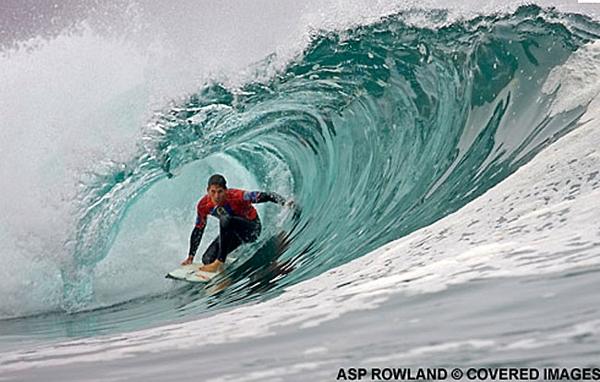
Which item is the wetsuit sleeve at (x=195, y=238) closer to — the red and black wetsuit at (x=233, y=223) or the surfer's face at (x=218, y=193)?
the red and black wetsuit at (x=233, y=223)

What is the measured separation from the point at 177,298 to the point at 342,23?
2.20 m

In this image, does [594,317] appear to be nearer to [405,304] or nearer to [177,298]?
[405,304]

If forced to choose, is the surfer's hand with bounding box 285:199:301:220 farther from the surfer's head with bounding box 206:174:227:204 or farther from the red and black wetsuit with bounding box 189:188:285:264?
the surfer's head with bounding box 206:174:227:204

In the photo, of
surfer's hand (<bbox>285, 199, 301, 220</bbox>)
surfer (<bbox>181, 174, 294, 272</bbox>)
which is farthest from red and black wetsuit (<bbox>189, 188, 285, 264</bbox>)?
surfer's hand (<bbox>285, 199, 301, 220</bbox>)

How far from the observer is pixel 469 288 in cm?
281

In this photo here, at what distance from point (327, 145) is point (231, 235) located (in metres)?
0.98

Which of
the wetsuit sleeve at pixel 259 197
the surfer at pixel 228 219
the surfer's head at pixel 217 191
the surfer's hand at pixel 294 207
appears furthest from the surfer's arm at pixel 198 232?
the surfer's hand at pixel 294 207

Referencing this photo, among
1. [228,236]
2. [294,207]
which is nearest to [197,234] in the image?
[228,236]

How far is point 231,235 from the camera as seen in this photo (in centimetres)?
464

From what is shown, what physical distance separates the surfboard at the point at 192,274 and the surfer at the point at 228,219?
0.04 metres

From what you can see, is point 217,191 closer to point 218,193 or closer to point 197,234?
point 218,193

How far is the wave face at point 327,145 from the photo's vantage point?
14.9 feet

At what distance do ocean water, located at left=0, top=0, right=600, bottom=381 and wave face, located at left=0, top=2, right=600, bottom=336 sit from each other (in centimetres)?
1

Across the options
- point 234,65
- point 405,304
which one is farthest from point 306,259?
point 234,65
